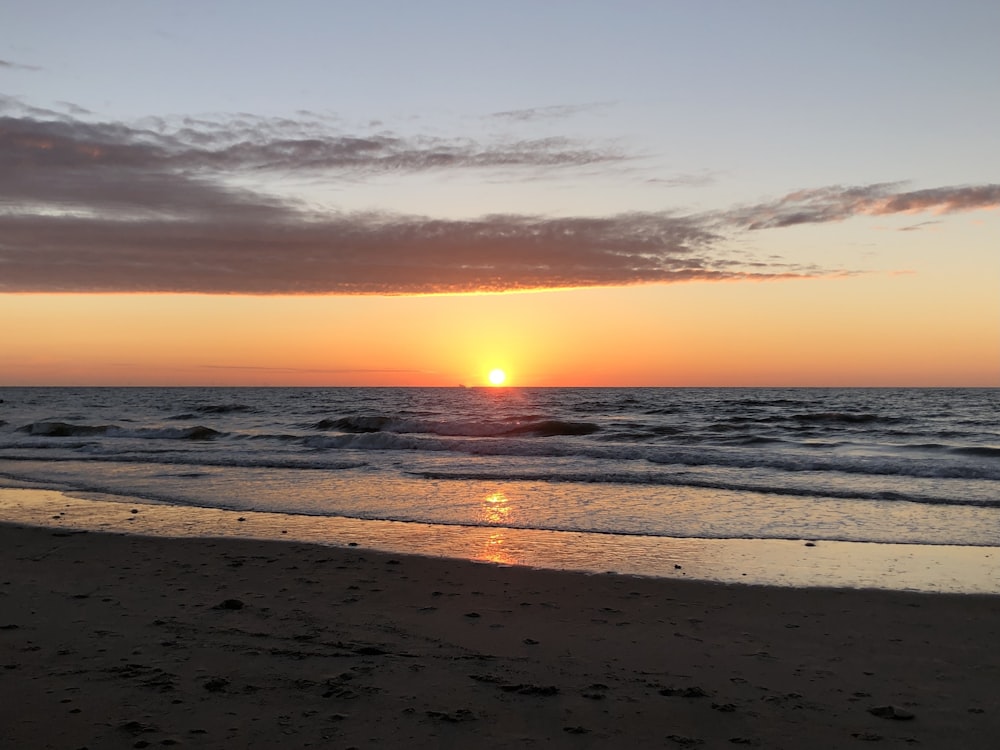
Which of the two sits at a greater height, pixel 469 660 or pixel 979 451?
pixel 469 660

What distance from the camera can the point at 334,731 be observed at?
15.3 ft

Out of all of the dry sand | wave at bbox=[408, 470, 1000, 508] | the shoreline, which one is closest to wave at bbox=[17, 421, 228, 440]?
wave at bbox=[408, 470, 1000, 508]

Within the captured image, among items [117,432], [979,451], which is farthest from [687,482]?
[117,432]

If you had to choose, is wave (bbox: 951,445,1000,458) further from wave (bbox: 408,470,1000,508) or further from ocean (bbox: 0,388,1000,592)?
wave (bbox: 408,470,1000,508)

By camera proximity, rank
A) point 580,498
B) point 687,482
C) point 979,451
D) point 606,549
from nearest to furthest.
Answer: point 606,549
point 580,498
point 687,482
point 979,451

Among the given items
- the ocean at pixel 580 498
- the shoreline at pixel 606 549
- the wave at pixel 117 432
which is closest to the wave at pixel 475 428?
the ocean at pixel 580 498

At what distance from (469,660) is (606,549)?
192 inches

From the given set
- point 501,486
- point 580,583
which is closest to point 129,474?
point 501,486

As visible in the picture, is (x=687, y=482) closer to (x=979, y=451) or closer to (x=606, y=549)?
(x=606, y=549)

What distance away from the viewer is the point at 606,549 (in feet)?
34.9

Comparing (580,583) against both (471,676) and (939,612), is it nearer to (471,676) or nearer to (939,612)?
(471,676)

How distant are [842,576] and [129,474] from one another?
57.0 ft

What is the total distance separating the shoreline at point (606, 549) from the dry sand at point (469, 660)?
657mm

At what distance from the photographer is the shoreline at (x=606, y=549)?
909 cm
